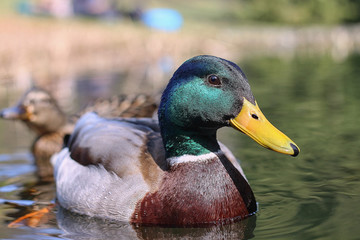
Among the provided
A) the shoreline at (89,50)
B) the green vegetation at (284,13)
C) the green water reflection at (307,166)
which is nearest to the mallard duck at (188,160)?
the green water reflection at (307,166)

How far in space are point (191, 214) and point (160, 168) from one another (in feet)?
1.63

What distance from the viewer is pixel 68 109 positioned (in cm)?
1223

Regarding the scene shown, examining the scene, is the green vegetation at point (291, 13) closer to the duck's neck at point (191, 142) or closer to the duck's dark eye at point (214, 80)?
the duck's neck at point (191, 142)

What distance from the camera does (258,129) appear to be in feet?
15.8

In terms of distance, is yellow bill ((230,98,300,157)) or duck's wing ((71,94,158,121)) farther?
duck's wing ((71,94,158,121))

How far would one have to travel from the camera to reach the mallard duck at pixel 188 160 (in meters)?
4.89

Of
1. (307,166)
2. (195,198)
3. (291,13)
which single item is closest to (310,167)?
(307,166)

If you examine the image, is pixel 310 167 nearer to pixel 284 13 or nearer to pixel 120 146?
pixel 120 146

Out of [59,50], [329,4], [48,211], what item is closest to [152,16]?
[329,4]

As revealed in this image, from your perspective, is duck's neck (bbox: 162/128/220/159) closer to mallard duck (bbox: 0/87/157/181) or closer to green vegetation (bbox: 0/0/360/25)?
mallard duck (bbox: 0/87/157/181)

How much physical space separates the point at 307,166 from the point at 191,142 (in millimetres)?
2097

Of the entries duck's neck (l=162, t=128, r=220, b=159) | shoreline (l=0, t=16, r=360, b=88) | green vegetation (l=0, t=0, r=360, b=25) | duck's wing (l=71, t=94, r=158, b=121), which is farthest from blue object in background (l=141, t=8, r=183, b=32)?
duck's neck (l=162, t=128, r=220, b=159)

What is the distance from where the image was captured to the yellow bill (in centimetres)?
473

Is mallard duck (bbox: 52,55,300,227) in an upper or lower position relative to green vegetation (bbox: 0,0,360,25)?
upper
